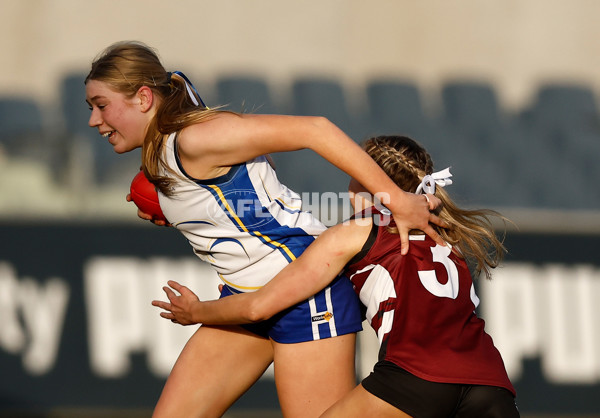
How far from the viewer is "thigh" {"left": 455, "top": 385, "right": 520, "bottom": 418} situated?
258 cm

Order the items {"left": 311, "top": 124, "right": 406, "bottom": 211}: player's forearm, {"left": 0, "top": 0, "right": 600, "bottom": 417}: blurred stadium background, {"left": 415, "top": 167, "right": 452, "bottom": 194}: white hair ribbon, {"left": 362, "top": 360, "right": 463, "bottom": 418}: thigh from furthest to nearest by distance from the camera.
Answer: {"left": 0, "top": 0, "right": 600, "bottom": 417}: blurred stadium background < {"left": 415, "top": 167, "right": 452, "bottom": 194}: white hair ribbon < {"left": 311, "top": 124, "right": 406, "bottom": 211}: player's forearm < {"left": 362, "top": 360, "right": 463, "bottom": 418}: thigh

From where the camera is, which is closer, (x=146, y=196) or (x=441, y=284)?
(x=441, y=284)

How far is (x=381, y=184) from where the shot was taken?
8.86ft

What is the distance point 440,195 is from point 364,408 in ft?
2.76

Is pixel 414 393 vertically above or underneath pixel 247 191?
underneath

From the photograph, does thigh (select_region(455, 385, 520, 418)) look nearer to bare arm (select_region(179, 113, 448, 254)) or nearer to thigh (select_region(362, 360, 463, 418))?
thigh (select_region(362, 360, 463, 418))

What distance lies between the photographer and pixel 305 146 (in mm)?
2688

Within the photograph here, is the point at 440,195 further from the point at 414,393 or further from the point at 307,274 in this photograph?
the point at 414,393

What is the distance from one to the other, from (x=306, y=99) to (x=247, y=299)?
6066 millimetres

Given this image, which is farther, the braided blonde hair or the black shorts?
the braided blonde hair

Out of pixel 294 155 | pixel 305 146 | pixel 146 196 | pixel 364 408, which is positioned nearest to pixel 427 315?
pixel 364 408

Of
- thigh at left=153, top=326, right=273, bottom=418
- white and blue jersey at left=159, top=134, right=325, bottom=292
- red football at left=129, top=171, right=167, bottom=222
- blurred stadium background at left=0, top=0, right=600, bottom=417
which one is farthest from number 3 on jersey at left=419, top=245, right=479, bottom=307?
blurred stadium background at left=0, top=0, right=600, bottom=417

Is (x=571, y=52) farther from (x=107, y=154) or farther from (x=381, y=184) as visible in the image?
(x=381, y=184)

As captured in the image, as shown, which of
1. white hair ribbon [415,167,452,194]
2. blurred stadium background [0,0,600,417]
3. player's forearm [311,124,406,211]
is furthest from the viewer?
blurred stadium background [0,0,600,417]
